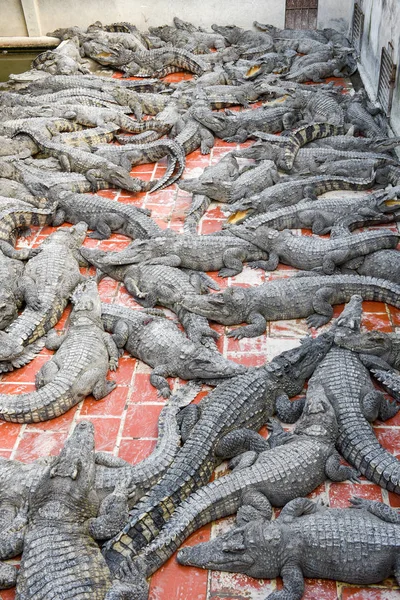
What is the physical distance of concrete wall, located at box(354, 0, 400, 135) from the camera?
390 inches

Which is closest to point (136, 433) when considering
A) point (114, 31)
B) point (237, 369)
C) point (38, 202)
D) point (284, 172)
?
point (237, 369)

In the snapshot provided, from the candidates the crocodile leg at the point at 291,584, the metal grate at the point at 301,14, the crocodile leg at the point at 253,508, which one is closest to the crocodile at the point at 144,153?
the crocodile leg at the point at 253,508

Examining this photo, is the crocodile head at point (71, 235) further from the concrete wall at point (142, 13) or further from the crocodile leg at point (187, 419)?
the concrete wall at point (142, 13)

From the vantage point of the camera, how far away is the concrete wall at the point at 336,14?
48.4ft

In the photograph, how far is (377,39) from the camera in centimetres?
1159

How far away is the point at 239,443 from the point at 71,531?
1479mm

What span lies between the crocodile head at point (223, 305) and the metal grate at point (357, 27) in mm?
9335

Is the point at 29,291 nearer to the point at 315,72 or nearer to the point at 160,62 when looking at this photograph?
the point at 315,72

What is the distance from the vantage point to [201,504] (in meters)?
4.48

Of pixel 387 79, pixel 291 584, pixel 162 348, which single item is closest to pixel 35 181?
pixel 162 348

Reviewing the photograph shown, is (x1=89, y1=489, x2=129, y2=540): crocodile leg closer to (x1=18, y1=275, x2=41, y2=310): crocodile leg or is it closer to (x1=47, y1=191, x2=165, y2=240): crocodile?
(x1=18, y1=275, x2=41, y2=310): crocodile leg

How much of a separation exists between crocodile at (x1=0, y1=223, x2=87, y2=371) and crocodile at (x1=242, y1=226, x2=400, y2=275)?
214cm

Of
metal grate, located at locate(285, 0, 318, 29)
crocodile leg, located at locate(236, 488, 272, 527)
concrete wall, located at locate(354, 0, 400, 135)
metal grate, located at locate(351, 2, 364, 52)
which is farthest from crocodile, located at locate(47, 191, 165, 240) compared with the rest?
metal grate, located at locate(285, 0, 318, 29)

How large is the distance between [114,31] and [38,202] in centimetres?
863
